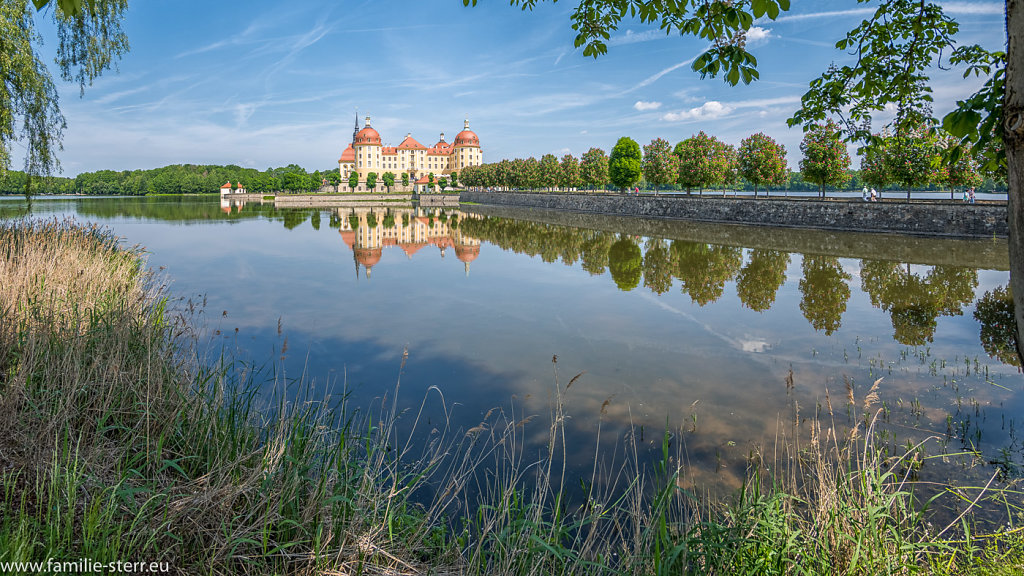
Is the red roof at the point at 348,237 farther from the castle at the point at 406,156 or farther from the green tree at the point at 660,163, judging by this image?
the castle at the point at 406,156

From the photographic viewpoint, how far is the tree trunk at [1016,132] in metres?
1.86

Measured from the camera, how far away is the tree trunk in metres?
1.86

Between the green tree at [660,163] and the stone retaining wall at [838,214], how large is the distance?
22.7 feet

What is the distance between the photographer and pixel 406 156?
130375 millimetres

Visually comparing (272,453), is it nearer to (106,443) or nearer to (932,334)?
(106,443)

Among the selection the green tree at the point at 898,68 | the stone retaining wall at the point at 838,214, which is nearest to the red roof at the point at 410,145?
the stone retaining wall at the point at 838,214

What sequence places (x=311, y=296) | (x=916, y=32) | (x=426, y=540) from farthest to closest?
(x=311, y=296) < (x=916, y=32) < (x=426, y=540)

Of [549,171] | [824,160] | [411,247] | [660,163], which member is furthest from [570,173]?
[411,247]

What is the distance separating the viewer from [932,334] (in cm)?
910

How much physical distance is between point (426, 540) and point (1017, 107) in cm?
351

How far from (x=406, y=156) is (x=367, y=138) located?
10501mm

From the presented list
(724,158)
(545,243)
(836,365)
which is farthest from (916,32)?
(724,158)

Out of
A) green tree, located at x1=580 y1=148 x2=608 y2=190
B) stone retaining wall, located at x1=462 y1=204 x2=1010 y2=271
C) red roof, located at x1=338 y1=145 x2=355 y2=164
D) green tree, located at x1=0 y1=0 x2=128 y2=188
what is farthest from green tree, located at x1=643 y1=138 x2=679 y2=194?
red roof, located at x1=338 y1=145 x2=355 y2=164

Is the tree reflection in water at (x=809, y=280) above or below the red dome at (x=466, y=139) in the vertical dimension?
below
